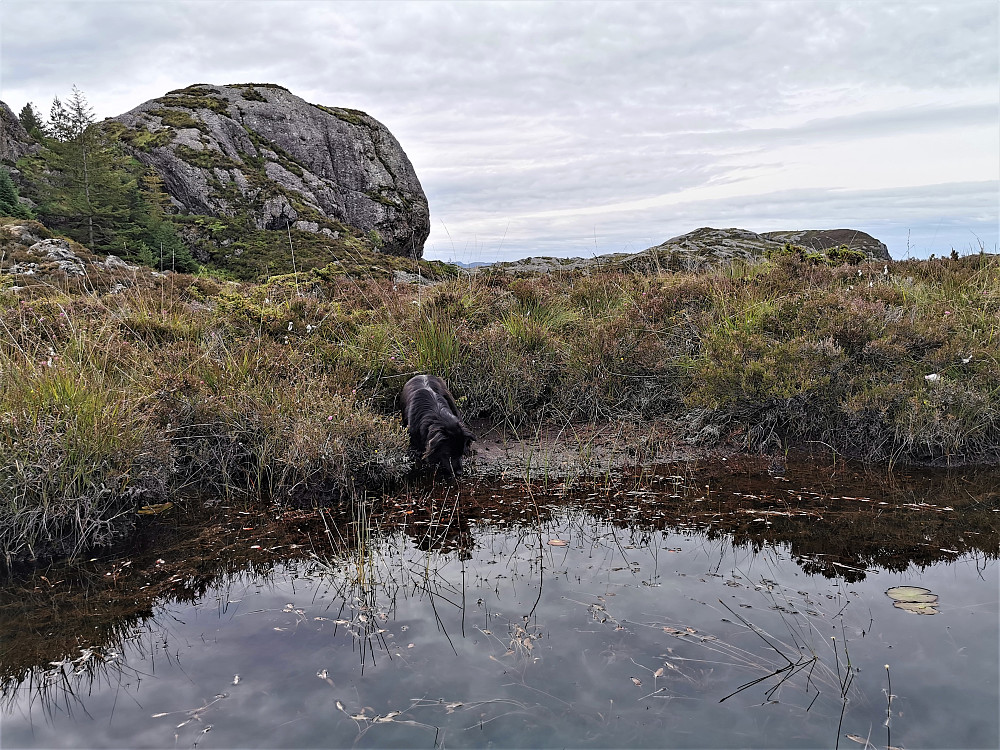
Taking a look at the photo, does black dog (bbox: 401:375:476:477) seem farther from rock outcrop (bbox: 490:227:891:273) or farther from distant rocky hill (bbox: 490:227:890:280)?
distant rocky hill (bbox: 490:227:890:280)

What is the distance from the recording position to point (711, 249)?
46.6ft

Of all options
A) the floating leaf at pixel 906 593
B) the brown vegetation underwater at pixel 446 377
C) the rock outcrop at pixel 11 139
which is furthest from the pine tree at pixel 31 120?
the floating leaf at pixel 906 593

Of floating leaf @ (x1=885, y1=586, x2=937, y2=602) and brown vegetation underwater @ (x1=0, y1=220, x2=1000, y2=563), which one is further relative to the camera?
brown vegetation underwater @ (x1=0, y1=220, x2=1000, y2=563)

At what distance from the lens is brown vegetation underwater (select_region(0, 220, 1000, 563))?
14.4 ft

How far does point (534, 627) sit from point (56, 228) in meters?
26.7

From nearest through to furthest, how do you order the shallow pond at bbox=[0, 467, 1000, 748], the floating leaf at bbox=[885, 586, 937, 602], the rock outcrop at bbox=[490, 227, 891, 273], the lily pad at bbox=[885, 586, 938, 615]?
the shallow pond at bbox=[0, 467, 1000, 748], the lily pad at bbox=[885, 586, 938, 615], the floating leaf at bbox=[885, 586, 937, 602], the rock outcrop at bbox=[490, 227, 891, 273]

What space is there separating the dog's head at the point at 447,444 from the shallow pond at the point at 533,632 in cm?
92

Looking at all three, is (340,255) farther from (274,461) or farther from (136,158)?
(274,461)

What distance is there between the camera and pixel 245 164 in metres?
32.3

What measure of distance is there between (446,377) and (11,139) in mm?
37467

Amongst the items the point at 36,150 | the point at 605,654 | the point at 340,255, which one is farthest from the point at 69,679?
the point at 36,150

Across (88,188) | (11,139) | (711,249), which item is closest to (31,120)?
(11,139)

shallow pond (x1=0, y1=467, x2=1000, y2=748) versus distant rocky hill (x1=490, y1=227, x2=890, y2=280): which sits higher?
distant rocky hill (x1=490, y1=227, x2=890, y2=280)

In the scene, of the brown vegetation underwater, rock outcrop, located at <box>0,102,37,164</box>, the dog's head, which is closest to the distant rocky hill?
the brown vegetation underwater
